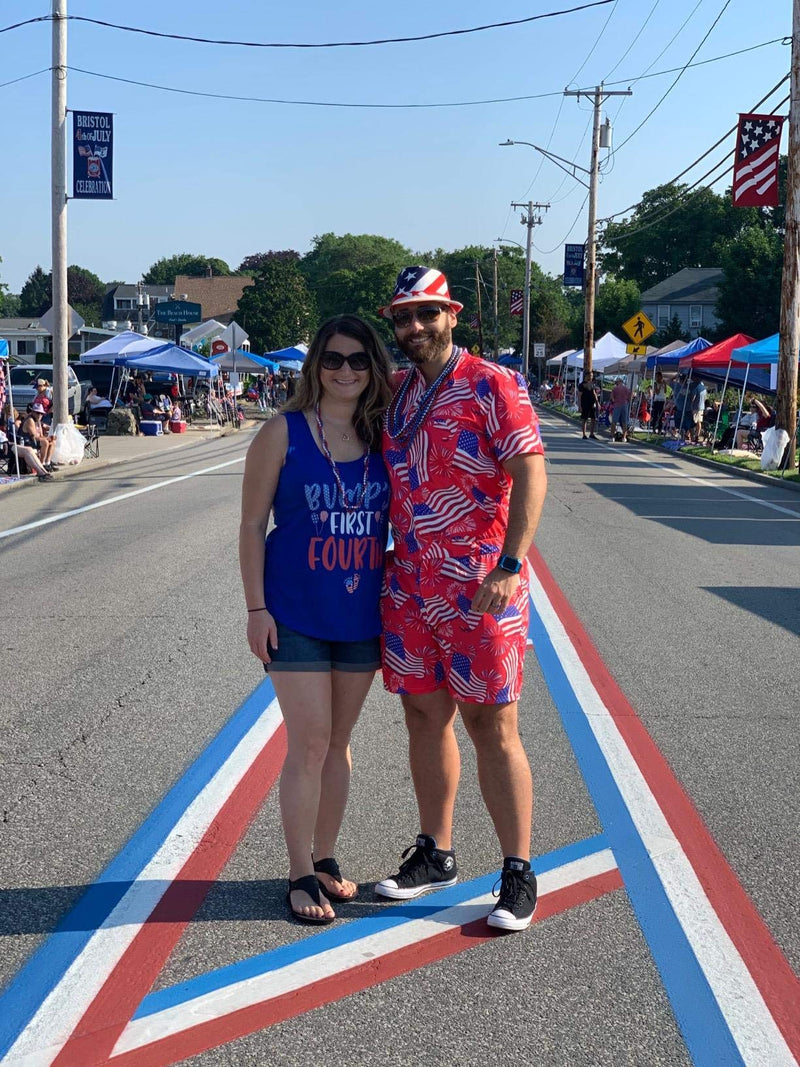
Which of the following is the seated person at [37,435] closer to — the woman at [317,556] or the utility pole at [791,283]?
the utility pole at [791,283]

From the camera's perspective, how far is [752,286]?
71062mm

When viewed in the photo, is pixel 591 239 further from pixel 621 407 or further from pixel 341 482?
pixel 341 482

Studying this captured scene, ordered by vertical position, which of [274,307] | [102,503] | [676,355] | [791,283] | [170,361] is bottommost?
[102,503]

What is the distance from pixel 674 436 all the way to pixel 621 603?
27.7m

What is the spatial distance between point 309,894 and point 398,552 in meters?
1.09

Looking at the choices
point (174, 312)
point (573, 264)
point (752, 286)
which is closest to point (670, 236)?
point (752, 286)

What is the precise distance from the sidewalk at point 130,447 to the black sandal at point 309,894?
616 inches

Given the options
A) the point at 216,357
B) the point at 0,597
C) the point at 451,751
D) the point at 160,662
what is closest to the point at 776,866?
the point at 451,751

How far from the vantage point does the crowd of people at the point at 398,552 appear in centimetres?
372

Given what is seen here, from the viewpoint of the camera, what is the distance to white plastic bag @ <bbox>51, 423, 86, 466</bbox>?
73.5 ft

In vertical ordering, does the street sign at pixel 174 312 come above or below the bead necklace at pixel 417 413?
above

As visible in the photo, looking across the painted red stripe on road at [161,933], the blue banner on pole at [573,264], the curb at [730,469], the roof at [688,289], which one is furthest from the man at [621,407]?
the roof at [688,289]

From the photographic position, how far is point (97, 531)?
540 inches

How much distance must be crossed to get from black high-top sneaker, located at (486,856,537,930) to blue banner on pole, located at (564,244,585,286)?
160ft
